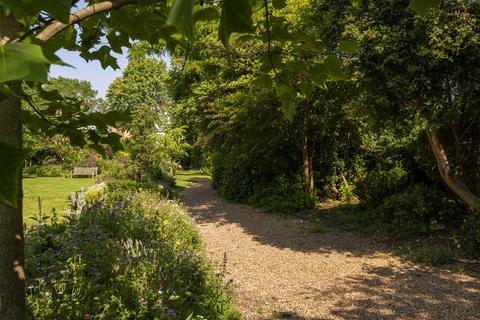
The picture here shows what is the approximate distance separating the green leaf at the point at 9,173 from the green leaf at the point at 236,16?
1.39ft

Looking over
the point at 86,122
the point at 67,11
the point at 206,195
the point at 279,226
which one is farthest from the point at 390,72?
the point at 206,195

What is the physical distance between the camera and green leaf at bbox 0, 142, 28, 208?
0.57m

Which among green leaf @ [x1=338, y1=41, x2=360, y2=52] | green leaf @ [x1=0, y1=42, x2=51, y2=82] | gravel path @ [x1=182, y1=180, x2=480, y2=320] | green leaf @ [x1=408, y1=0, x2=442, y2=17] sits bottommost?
gravel path @ [x1=182, y1=180, x2=480, y2=320]

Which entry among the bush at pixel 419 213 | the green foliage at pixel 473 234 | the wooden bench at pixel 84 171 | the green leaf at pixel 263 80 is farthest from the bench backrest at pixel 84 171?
the green leaf at pixel 263 80

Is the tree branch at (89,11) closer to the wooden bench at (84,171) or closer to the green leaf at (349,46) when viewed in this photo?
the green leaf at (349,46)

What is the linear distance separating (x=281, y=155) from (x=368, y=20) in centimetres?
750

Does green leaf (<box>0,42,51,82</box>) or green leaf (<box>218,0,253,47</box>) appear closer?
green leaf (<box>0,42,51,82</box>)

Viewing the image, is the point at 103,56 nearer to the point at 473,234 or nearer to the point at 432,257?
the point at 432,257

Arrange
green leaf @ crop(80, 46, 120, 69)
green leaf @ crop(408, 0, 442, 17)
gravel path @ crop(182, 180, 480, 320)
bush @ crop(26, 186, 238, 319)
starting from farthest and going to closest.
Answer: gravel path @ crop(182, 180, 480, 320), bush @ crop(26, 186, 238, 319), green leaf @ crop(80, 46, 120, 69), green leaf @ crop(408, 0, 442, 17)

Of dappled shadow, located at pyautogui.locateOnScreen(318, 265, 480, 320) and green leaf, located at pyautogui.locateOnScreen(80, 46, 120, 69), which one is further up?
green leaf, located at pyautogui.locateOnScreen(80, 46, 120, 69)

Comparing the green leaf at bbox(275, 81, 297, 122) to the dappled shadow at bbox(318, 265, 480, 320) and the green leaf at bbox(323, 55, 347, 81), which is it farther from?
the dappled shadow at bbox(318, 265, 480, 320)

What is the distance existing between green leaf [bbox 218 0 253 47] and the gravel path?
4.06m

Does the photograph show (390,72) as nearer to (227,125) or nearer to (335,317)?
(335,317)

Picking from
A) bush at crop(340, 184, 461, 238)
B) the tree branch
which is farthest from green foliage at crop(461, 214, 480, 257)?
the tree branch
